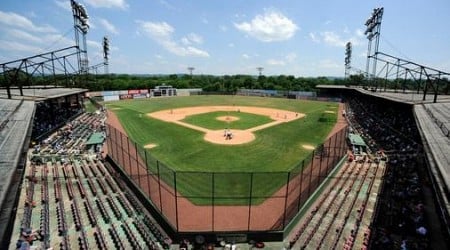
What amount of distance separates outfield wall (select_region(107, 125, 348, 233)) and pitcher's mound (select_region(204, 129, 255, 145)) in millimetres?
10463

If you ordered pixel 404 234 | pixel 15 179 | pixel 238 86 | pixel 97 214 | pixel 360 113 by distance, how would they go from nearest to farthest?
pixel 15 179 < pixel 404 234 < pixel 97 214 < pixel 360 113 < pixel 238 86

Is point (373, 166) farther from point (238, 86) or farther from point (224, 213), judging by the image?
point (238, 86)

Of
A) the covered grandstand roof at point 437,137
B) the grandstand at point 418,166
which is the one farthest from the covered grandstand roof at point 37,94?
the covered grandstand roof at point 437,137

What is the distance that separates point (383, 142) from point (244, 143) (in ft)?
55.7

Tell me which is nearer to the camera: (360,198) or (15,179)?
(15,179)

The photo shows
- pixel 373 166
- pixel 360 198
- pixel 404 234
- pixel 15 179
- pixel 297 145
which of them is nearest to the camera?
pixel 15 179

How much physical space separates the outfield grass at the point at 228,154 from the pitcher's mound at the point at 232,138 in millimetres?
1038

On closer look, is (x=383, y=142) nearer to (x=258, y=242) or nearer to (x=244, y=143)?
(x=244, y=143)

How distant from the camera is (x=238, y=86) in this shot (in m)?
126

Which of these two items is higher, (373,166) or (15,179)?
(15,179)

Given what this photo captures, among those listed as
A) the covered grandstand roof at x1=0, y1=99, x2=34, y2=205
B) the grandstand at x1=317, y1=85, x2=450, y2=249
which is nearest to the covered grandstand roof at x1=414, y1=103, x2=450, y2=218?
the grandstand at x1=317, y1=85, x2=450, y2=249

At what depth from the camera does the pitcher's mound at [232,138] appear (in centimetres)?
3242

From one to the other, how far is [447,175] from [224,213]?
1139cm

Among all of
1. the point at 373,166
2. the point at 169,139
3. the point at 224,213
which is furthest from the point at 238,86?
the point at 224,213
